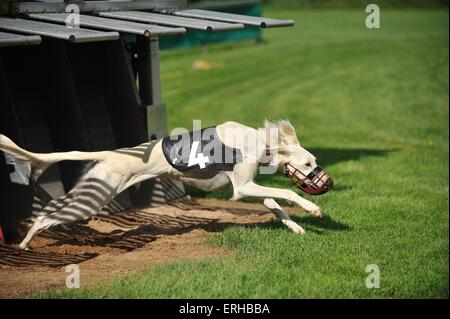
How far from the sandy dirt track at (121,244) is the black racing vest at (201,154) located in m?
0.88

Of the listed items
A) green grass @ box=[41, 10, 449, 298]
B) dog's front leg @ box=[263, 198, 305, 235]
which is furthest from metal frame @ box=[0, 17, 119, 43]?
dog's front leg @ box=[263, 198, 305, 235]

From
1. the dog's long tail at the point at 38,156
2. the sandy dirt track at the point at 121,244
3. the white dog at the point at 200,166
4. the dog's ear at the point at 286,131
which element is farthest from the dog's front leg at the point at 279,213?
the dog's long tail at the point at 38,156

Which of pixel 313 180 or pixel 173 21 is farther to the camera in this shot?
pixel 173 21

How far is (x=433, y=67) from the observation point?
24.3 meters

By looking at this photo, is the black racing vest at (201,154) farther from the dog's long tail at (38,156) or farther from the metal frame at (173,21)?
the metal frame at (173,21)

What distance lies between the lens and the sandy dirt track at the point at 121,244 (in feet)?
24.6

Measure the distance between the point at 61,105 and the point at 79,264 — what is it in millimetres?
2868

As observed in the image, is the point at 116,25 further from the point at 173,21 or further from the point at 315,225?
the point at 315,225

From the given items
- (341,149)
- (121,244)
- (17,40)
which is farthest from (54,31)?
(341,149)

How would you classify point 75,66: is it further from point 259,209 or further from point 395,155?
point 395,155

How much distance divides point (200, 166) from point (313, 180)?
1248 millimetres

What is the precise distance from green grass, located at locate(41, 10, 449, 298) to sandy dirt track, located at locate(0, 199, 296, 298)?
1.39 feet

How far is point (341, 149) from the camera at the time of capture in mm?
15141
